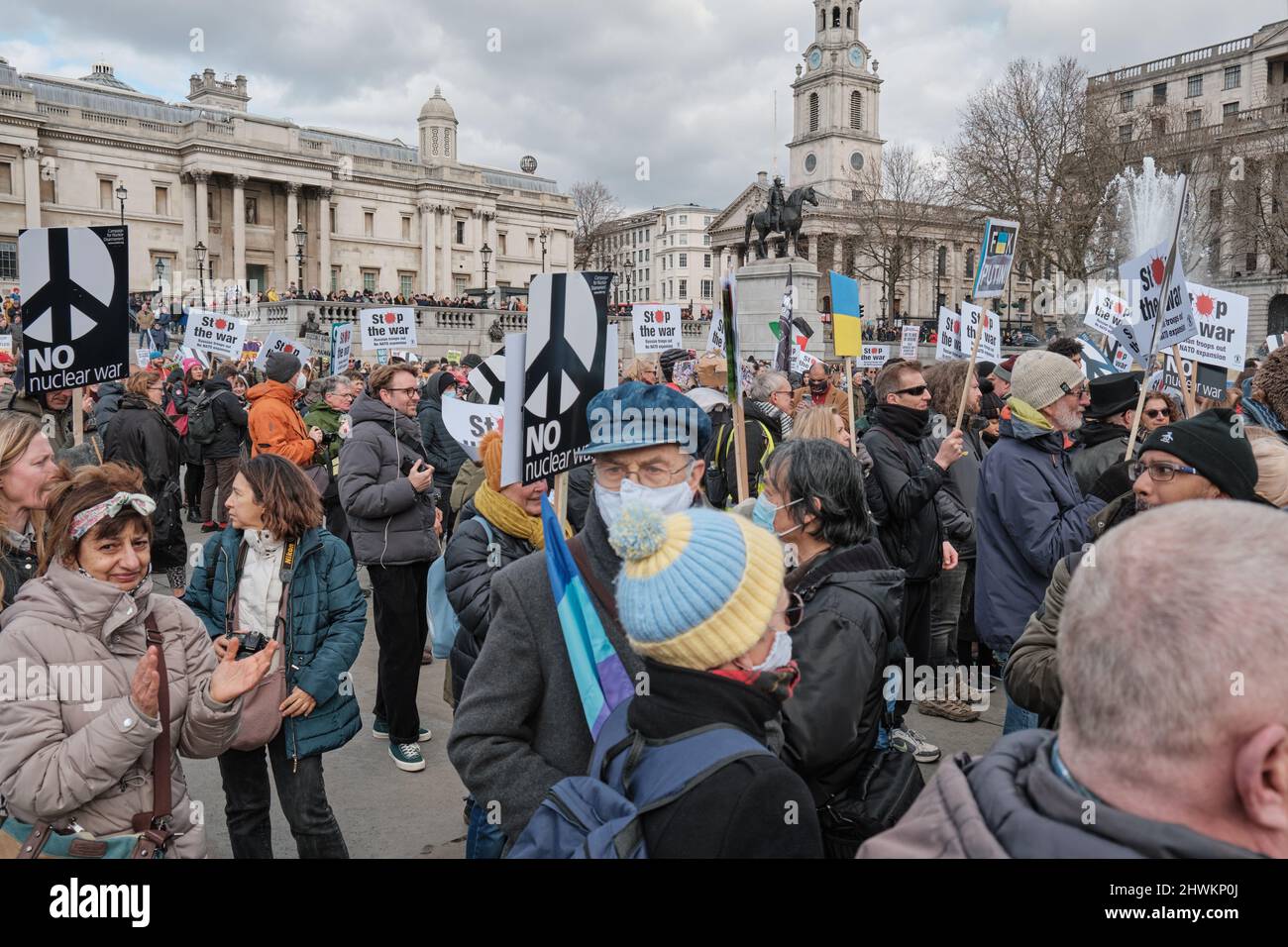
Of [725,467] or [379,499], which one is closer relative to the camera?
[379,499]

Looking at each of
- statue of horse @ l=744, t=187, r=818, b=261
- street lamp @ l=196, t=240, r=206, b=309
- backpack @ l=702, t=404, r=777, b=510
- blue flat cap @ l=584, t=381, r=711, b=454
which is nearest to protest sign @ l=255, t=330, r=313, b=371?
backpack @ l=702, t=404, r=777, b=510

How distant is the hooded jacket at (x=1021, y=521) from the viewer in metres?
4.28

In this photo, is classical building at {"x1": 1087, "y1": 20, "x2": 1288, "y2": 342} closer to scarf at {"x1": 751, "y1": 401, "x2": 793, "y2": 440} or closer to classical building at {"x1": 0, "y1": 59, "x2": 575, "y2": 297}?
scarf at {"x1": 751, "y1": 401, "x2": 793, "y2": 440}

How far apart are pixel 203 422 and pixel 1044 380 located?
30.5 feet

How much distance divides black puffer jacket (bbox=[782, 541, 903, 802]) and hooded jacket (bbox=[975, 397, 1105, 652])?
1653 millimetres

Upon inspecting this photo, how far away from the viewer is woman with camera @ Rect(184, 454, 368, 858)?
3715mm

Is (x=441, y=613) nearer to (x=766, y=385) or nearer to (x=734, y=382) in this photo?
(x=734, y=382)

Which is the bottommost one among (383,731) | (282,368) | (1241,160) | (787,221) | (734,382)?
(383,731)

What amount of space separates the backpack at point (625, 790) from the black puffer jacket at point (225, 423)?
993cm

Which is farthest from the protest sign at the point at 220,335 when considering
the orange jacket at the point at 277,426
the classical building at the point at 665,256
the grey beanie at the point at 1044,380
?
the classical building at the point at 665,256

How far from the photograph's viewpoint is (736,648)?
1.89 metres

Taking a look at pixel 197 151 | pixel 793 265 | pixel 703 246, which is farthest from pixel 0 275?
pixel 703 246

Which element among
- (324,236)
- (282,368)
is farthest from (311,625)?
(324,236)

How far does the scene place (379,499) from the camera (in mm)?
5379
